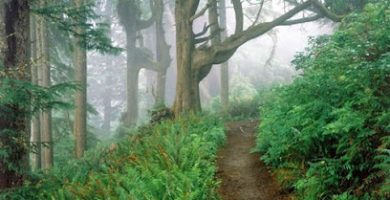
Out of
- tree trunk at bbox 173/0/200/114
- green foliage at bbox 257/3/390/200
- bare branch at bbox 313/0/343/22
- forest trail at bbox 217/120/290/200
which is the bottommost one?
forest trail at bbox 217/120/290/200

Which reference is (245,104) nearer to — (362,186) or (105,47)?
(105,47)

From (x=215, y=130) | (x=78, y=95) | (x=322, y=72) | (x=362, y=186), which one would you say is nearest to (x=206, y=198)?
(x=362, y=186)

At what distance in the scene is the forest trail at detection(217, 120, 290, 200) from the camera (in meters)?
8.26

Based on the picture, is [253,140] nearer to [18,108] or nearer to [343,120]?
[343,120]

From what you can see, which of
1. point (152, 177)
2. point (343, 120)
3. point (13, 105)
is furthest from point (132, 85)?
point (343, 120)

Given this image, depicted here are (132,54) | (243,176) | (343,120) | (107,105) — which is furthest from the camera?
(107,105)

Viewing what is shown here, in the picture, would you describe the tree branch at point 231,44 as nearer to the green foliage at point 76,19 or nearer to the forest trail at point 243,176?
the forest trail at point 243,176

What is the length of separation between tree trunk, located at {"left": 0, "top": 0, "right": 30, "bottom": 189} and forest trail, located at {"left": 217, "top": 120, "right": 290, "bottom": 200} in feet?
14.6

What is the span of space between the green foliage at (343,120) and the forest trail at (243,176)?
39 centimetres

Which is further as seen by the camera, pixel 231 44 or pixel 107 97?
pixel 107 97

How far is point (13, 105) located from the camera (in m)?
9.45

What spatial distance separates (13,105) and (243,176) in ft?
17.2

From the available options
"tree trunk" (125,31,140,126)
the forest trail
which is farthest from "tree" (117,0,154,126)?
the forest trail

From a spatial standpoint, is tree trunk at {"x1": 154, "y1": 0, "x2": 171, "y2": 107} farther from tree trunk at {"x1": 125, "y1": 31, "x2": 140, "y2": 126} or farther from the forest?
the forest
